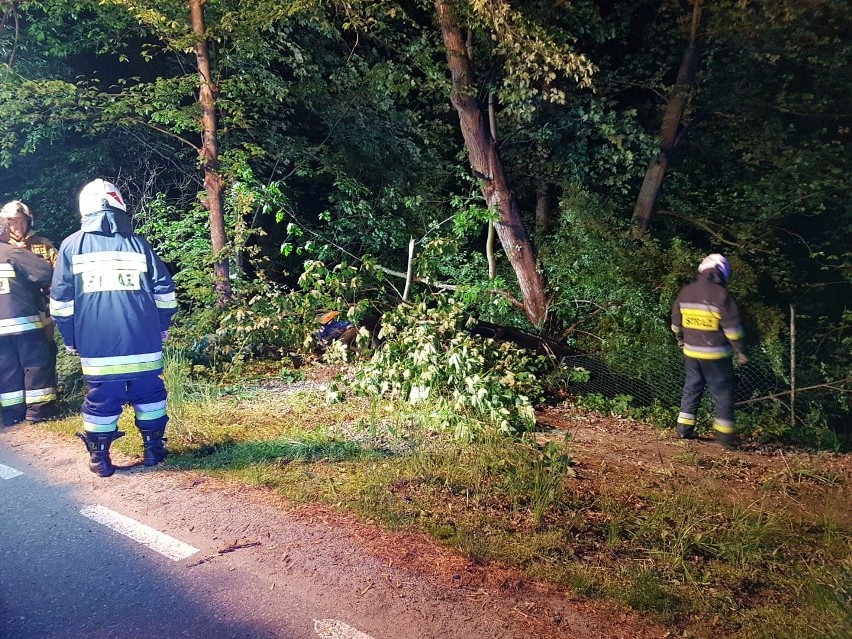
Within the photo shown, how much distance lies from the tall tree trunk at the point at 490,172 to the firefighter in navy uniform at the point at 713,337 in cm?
403

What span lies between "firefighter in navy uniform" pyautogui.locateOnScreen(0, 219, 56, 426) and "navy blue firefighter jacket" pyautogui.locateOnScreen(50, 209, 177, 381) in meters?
1.66

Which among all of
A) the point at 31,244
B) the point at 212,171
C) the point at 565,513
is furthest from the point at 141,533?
the point at 212,171

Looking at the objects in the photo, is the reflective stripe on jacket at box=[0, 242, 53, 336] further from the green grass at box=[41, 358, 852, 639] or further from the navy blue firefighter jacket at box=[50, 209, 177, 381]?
the navy blue firefighter jacket at box=[50, 209, 177, 381]

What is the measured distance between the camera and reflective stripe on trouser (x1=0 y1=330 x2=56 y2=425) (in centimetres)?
561

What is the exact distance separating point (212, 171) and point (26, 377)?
150 inches

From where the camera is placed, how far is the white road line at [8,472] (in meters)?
4.48

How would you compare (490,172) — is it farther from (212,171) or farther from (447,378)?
(447,378)

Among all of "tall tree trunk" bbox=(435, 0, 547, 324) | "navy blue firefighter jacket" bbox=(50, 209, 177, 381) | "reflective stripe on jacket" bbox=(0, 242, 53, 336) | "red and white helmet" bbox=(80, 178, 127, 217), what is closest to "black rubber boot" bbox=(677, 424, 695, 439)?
"tall tree trunk" bbox=(435, 0, 547, 324)

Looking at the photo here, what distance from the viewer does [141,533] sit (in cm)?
352

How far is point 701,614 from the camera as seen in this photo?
281 cm

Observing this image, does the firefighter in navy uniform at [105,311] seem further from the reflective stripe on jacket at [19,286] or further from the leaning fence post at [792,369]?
the leaning fence post at [792,369]

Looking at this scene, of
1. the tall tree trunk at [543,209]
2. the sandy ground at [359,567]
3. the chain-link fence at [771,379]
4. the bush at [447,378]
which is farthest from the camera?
the tall tree trunk at [543,209]

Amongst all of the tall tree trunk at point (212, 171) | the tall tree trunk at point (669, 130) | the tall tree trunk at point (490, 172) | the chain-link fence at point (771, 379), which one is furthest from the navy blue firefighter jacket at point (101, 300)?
the tall tree trunk at point (669, 130)

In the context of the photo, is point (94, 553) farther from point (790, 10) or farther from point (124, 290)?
point (790, 10)
